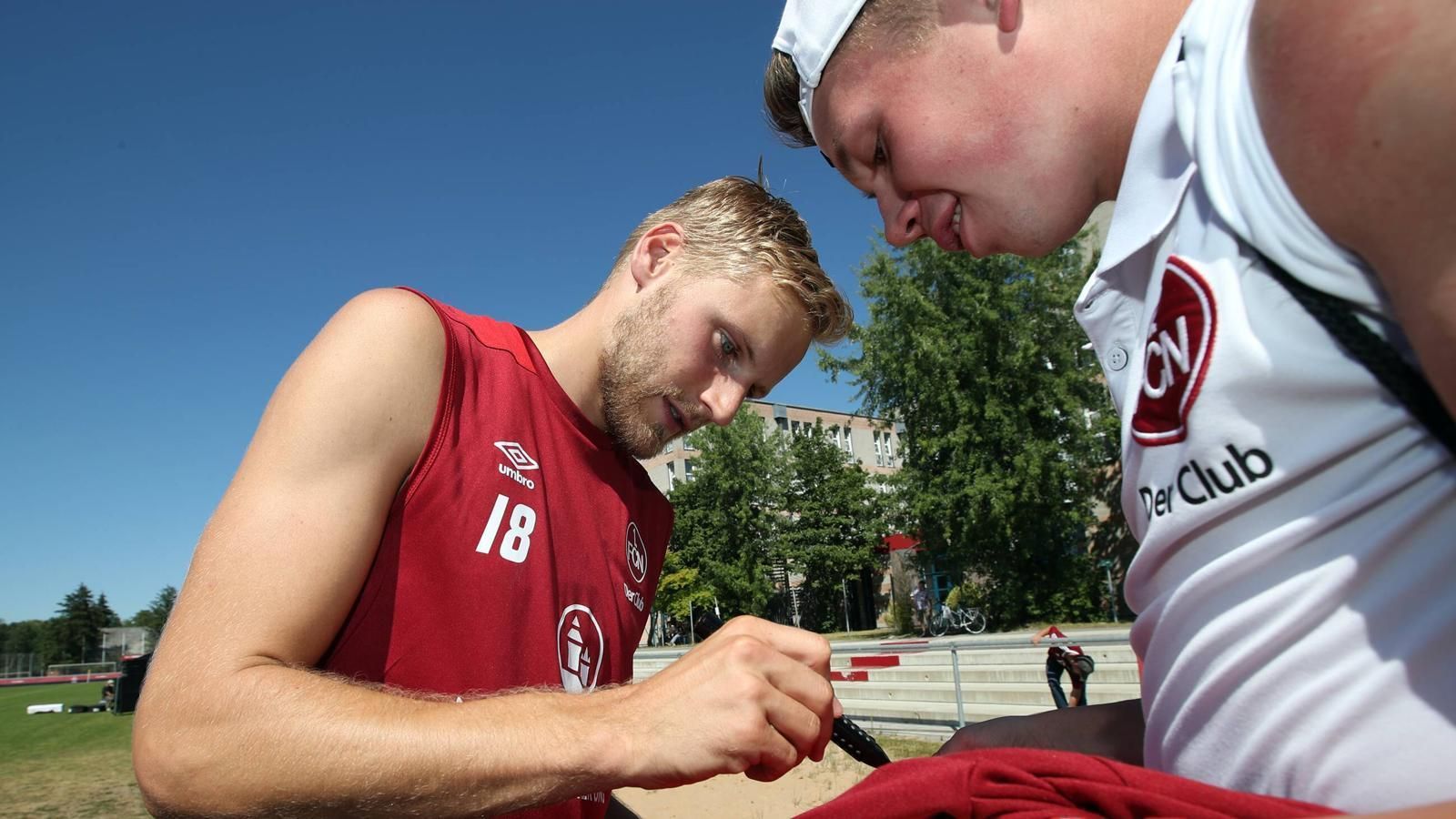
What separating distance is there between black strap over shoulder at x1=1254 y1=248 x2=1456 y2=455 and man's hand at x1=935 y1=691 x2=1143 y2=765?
3.10ft

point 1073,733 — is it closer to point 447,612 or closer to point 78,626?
point 447,612

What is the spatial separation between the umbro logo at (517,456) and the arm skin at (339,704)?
0.49 meters

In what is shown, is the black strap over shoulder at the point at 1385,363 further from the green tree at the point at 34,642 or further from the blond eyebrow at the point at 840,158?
the green tree at the point at 34,642

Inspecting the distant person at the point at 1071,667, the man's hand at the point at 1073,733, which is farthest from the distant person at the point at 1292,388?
the distant person at the point at 1071,667

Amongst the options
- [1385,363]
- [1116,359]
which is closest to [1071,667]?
[1116,359]

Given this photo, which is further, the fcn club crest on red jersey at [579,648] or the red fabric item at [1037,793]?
the fcn club crest on red jersey at [579,648]

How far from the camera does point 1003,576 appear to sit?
28.5 metres

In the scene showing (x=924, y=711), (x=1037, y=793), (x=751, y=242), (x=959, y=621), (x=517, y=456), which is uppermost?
(x=959, y=621)

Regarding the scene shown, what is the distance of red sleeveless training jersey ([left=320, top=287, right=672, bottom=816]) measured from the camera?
6.24ft

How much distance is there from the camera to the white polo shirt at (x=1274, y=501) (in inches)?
33.5

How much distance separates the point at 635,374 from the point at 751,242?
0.66 m

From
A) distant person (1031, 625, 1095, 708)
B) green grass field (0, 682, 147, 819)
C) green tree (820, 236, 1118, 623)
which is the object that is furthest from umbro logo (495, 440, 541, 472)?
green tree (820, 236, 1118, 623)

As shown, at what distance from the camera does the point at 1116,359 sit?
4.21 feet

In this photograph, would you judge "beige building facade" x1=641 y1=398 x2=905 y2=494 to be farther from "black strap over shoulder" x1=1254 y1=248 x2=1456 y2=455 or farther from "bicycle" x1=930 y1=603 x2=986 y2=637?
"black strap over shoulder" x1=1254 y1=248 x2=1456 y2=455
